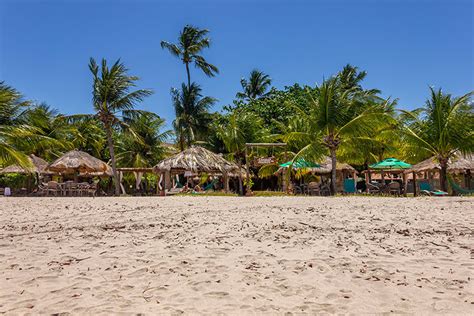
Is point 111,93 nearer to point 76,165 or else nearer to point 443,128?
point 76,165

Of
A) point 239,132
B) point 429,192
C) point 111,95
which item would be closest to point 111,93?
point 111,95

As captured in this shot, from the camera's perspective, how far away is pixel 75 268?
13.5 ft

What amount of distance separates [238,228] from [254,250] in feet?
5.05

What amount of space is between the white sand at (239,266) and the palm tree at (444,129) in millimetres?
10841

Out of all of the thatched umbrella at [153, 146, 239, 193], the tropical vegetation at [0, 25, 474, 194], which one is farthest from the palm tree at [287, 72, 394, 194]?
the thatched umbrella at [153, 146, 239, 193]

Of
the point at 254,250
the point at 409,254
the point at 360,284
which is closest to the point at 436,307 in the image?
the point at 360,284

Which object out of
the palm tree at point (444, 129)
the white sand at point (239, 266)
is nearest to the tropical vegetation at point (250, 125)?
the palm tree at point (444, 129)

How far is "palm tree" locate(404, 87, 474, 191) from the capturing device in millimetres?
16250

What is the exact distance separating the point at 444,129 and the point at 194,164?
11.7m

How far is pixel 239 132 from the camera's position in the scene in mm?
24578

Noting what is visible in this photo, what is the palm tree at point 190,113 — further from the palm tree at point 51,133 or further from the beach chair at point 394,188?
the beach chair at point 394,188

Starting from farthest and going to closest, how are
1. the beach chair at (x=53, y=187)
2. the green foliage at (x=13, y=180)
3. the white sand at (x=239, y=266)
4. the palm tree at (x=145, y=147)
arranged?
the palm tree at (x=145, y=147) → the green foliage at (x=13, y=180) → the beach chair at (x=53, y=187) → the white sand at (x=239, y=266)

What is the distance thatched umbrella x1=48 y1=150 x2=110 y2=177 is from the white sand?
14.2 metres

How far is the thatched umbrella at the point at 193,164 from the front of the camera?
19.5m
